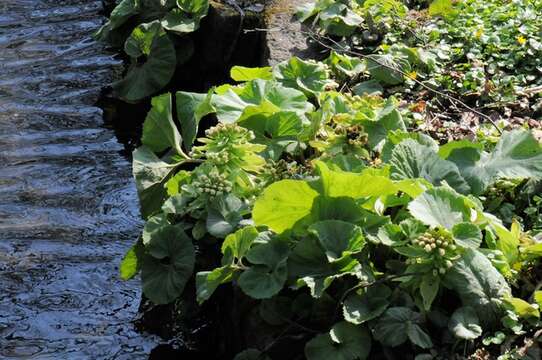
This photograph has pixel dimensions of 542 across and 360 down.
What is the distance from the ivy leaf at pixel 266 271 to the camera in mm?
3012

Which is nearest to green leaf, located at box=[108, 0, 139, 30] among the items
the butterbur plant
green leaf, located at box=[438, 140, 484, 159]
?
the butterbur plant

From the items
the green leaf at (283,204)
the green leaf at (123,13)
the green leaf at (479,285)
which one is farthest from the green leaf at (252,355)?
the green leaf at (123,13)

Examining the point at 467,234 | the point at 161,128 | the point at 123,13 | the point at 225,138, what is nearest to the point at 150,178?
the point at 161,128

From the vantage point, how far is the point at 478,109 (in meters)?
4.35

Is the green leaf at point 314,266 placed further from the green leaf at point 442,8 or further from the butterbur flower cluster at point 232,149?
the green leaf at point 442,8

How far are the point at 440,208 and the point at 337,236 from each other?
0.37 m

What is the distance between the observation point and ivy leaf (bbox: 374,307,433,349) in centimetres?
285

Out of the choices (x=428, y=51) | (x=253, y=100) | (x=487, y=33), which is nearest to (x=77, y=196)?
(x=253, y=100)

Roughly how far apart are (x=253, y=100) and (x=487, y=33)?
64.0 inches

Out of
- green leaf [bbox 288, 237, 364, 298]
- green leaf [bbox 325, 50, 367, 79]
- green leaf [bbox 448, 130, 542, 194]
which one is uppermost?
green leaf [bbox 448, 130, 542, 194]

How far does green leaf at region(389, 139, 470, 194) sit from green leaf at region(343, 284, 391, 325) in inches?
20.1

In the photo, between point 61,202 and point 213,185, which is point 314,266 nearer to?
point 213,185

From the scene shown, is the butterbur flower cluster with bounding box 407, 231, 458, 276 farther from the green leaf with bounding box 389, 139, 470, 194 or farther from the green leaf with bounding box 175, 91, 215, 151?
the green leaf with bounding box 175, 91, 215, 151

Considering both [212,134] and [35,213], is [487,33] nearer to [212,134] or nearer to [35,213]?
[212,134]
